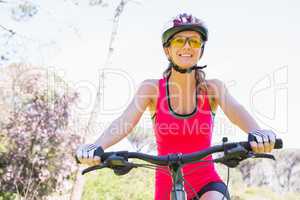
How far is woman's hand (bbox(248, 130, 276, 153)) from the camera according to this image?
5.80 feet

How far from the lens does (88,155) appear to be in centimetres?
193

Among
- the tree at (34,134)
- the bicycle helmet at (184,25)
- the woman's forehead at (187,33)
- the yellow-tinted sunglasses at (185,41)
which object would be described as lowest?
the tree at (34,134)

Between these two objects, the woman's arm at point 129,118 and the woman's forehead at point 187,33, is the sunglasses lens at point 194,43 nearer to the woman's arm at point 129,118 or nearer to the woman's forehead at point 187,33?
the woman's forehead at point 187,33

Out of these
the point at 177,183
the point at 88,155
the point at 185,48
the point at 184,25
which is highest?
the point at 184,25

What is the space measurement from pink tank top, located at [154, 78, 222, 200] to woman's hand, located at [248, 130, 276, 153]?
1.87 ft

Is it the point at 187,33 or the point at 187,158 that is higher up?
the point at 187,33

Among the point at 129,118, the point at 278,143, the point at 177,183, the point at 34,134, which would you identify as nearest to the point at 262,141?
the point at 278,143

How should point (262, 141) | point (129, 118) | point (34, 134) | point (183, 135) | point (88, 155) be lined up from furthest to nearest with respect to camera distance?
point (34, 134)
point (129, 118)
point (183, 135)
point (88, 155)
point (262, 141)

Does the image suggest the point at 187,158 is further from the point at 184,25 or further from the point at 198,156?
the point at 184,25

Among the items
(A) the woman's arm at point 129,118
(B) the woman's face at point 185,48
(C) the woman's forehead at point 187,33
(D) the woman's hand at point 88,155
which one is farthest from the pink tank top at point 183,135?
(D) the woman's hand at point 88,155

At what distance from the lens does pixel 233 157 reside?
1816 millimetres

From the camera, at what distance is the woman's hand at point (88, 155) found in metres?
1.92

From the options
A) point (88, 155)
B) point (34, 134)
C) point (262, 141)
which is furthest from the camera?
point (34, 134)

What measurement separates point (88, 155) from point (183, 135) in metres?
0.69
